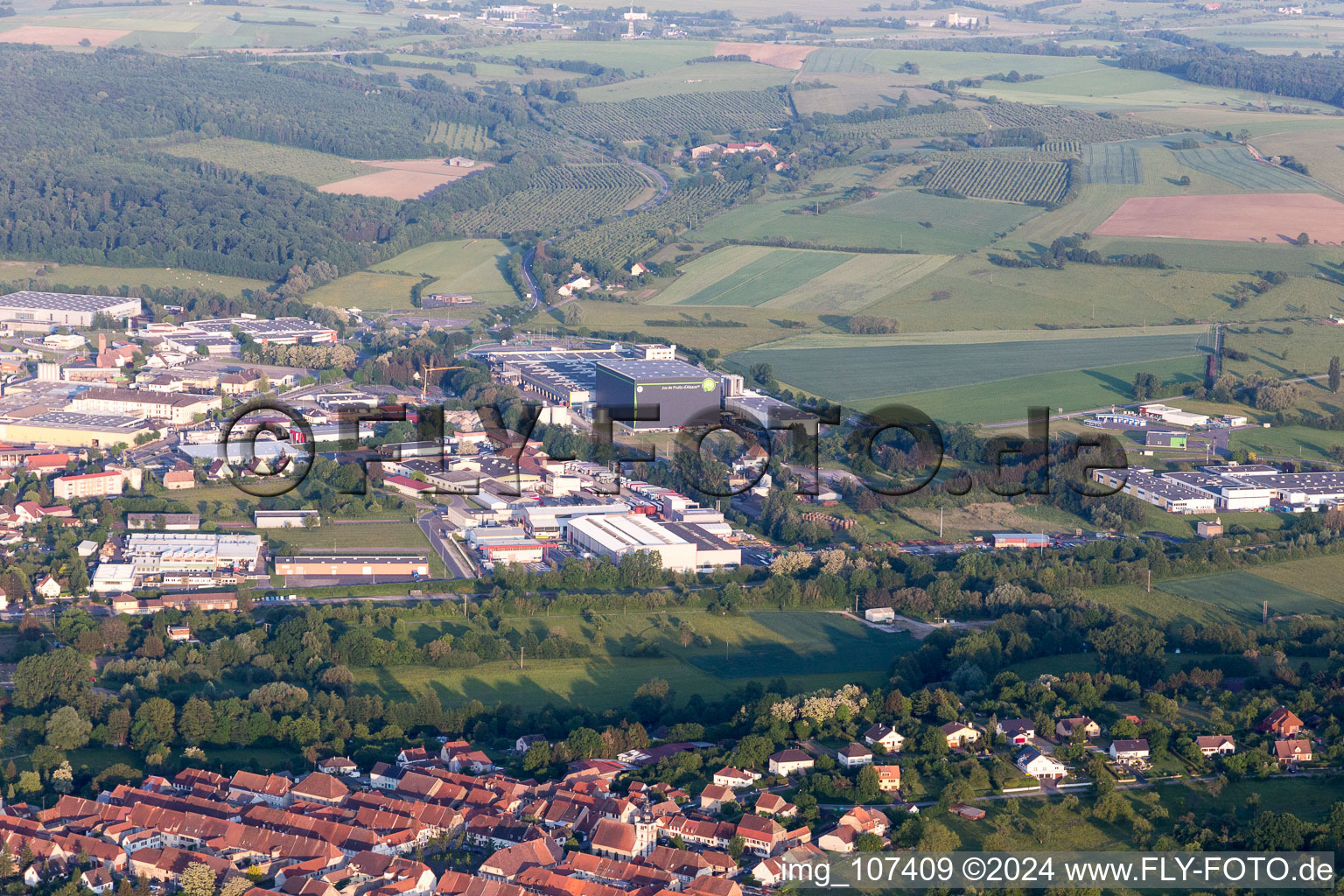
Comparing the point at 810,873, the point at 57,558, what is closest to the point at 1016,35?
the point at 57,558

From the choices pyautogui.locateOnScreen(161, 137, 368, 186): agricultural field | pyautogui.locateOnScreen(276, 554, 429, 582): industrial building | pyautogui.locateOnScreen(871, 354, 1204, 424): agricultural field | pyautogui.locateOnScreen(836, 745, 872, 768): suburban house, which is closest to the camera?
pyautogui.locateOnScreen(836, 745, 872, 768): suburban house

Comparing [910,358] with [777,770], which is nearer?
[777,770]

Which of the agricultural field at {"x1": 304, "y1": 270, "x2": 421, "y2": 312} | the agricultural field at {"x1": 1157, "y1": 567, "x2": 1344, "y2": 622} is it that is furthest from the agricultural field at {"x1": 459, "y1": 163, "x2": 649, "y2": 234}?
the agricultural field at {"x1": 1157, "y1": 567, "x2": 1344, "y2": 622}

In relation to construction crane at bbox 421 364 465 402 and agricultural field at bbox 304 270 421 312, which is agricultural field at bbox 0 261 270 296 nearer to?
agricultural field at bbox 304 270 421 312

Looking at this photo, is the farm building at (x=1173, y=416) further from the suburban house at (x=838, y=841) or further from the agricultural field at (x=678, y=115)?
the agricultural field at (x=678, y=115)

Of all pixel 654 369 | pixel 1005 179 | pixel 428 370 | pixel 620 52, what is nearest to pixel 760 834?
pixel 654 369

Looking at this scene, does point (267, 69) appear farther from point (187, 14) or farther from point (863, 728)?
point (863, 728)
